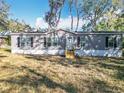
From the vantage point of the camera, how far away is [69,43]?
32.1m

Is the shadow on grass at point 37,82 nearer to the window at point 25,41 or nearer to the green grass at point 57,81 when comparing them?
the green grass at point 57,81

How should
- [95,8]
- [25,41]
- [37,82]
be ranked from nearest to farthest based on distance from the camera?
[37,82] < [25,41] < [95,8]

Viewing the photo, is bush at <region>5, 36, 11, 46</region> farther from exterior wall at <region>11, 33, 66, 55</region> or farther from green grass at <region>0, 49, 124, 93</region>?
green grass at <region>0, 49, 124, 93</region>

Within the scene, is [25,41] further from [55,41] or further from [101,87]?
[101,87]

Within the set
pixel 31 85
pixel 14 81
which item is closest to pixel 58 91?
pixel 31 85

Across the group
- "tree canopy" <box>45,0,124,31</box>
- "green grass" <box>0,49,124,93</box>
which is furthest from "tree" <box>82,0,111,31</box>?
"green grass" <box>0,49,124,93</box>

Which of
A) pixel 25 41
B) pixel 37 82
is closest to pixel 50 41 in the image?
pixel 25 41

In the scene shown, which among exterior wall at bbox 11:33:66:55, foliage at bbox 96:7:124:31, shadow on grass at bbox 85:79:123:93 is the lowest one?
shadow on grass at bbox 85:79:123:93

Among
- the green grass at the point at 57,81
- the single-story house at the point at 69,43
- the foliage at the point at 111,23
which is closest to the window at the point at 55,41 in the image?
the single-story house at the point at 69,43

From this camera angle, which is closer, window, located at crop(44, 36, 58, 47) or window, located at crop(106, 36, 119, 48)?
window, located at crop(106, 36, 119, 48)

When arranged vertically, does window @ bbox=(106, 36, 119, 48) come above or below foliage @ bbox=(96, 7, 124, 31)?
below

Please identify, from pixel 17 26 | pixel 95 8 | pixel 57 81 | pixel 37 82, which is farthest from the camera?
pixel 17 26

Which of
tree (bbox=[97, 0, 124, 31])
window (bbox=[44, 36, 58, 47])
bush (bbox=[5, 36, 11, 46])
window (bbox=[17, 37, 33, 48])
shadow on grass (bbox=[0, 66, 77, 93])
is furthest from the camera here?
bush (bbox=[5, 36, 11, 46])

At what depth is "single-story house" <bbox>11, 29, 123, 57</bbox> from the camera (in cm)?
3147
